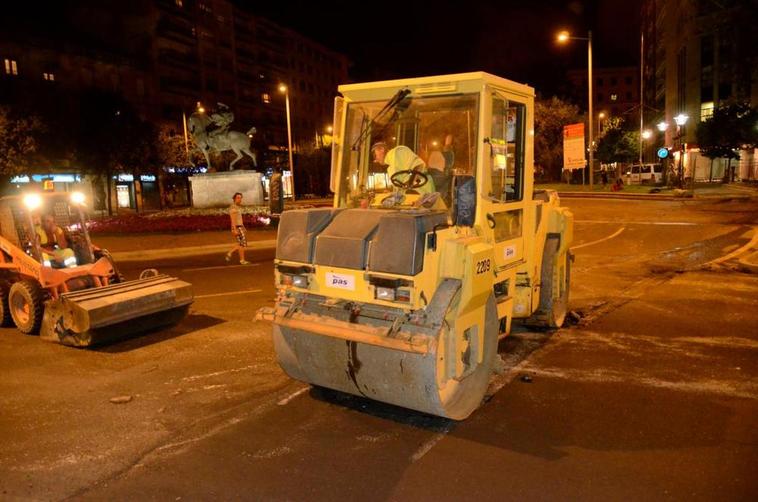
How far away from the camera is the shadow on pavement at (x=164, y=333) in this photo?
782 centimetres

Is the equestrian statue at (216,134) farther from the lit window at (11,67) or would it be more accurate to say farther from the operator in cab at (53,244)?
the operator in cab at (53,244)

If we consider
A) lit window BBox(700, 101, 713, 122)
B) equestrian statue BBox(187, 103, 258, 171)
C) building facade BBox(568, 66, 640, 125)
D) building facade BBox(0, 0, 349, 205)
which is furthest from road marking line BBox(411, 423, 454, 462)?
building facade BBox(568, 66, 640, 125)

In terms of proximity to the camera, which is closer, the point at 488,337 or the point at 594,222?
the point at 488,337

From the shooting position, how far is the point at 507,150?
6047mm

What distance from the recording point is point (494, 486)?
162 inches

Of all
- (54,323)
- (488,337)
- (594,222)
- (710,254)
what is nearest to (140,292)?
(54,323)

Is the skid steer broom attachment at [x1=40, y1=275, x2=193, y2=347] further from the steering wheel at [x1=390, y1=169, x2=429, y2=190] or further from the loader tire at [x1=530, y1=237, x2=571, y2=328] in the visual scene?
the loader tire at [x1=530, y1=237, x2=571, y2=328]

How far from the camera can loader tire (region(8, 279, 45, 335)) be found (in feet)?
27.3

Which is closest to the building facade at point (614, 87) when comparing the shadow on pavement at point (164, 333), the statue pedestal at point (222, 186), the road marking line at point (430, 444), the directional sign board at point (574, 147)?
the statue pedestal at point (222, 186)

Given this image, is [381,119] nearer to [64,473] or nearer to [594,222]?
[64,473]

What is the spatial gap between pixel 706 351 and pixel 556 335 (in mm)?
1717

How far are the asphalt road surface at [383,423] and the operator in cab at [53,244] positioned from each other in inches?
45.3

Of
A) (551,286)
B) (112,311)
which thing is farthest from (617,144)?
(112,311)

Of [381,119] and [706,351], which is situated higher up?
[381,119]
